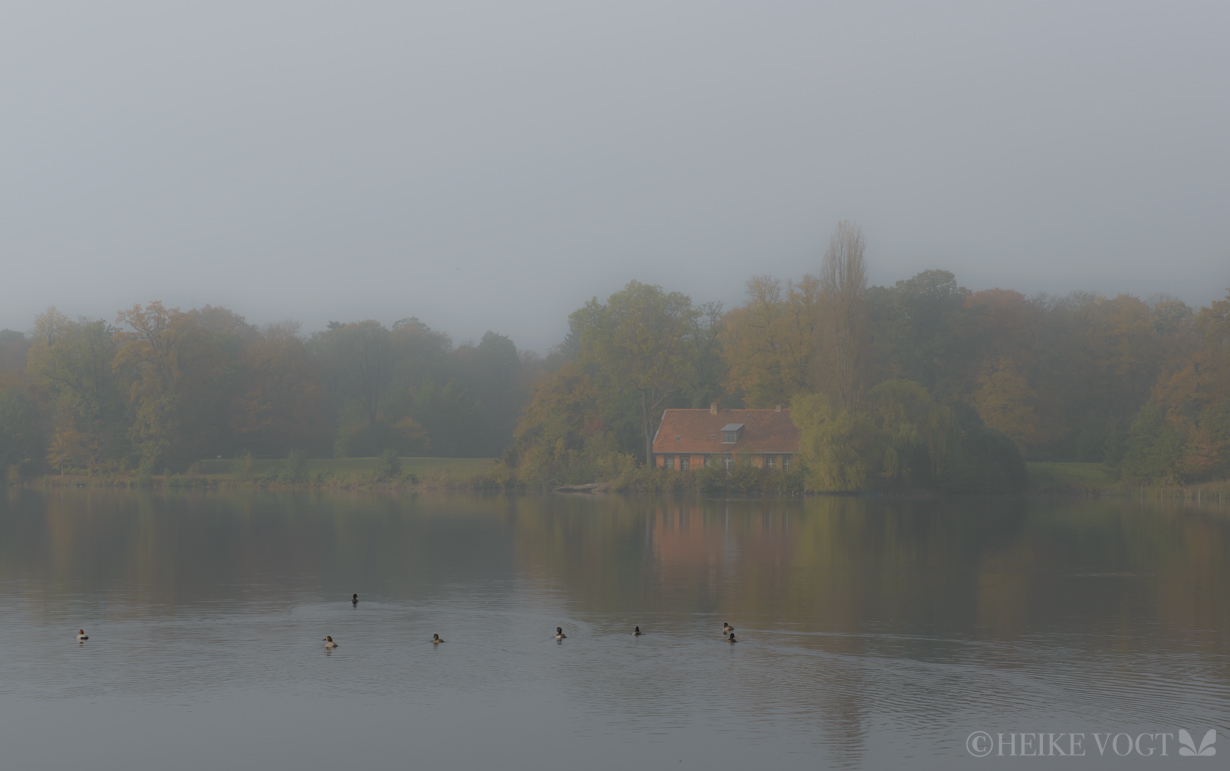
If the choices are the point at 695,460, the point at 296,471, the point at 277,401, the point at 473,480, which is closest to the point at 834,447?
the point at 695,460

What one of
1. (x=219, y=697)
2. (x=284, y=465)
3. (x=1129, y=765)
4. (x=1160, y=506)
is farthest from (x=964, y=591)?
(x=284, y=465)

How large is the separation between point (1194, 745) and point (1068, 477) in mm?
66300

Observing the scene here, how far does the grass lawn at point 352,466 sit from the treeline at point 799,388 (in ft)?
6.58

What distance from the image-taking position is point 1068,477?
74.2 meters

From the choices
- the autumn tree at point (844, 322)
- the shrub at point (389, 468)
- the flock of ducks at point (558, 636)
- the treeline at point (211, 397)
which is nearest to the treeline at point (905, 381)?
the autumn tree at point (844, 322)

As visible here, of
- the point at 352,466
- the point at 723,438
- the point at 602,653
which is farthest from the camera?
the point at 352,466

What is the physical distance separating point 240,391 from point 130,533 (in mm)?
53326

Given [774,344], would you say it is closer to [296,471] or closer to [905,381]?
[905,381]

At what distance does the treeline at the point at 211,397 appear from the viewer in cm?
8450

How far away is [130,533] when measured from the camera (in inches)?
1599

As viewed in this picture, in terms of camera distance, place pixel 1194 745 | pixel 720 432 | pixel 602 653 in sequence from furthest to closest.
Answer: pixel 720 432 → pixel 602 653 → pixel 1194 745

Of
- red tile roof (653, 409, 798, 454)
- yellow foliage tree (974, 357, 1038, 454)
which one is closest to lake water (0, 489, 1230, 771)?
red tile roof (653, 409, 798, 454)

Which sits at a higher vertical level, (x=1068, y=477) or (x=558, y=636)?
(x=1068, y=477)

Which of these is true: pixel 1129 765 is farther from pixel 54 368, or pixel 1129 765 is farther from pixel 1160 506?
pixel 54 368
